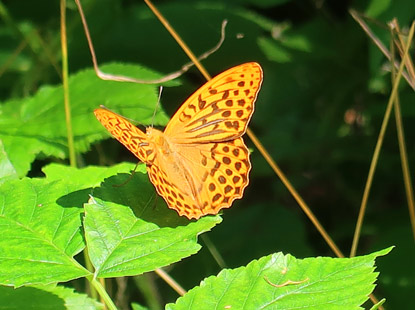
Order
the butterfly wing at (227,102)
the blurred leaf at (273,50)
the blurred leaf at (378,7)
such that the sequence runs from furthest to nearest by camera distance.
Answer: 1. the blurred leaf at (273,50)
2. the blurred leaf at (378,7)
3. the butterfly wing at (227,102)

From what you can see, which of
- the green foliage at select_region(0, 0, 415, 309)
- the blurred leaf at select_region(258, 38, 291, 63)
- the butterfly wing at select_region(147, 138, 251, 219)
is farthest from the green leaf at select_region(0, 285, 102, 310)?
the blurred leaf at select_region(258, 38, 291, 63)

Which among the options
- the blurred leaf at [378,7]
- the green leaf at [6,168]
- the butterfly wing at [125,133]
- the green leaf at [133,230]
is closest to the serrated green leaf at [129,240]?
the green leaf at [133,230]

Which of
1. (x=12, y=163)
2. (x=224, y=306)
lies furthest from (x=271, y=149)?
(x=224, y=306)

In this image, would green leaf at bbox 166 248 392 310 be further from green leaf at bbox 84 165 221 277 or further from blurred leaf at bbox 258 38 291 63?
blurred leaf at bbox 258 38 291 63

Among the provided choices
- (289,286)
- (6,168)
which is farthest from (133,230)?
(6,168)

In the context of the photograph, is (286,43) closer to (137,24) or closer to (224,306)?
(137,24)

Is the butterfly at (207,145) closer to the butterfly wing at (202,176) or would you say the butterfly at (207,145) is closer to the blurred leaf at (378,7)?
the butterfly wing at (202,176)

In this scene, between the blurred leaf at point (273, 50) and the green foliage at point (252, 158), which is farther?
the blurred leaf at point (273, 50)
